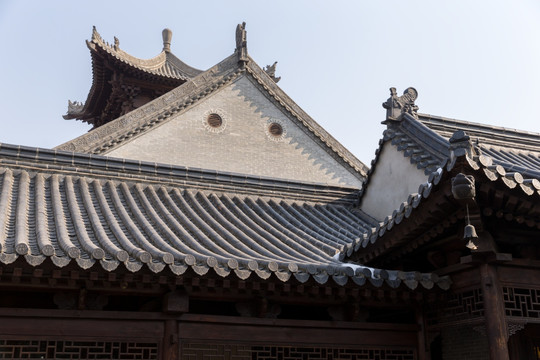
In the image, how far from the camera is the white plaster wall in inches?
391

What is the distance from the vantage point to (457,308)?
680 cm

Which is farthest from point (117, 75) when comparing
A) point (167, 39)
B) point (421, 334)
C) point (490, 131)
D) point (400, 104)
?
point (421, 334)

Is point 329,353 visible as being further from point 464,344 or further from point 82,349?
point 82,349

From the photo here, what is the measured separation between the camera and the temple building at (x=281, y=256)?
19.1ft

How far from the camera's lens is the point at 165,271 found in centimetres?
577

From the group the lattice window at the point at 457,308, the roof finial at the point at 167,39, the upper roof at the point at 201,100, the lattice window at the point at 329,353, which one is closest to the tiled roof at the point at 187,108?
the upper roof at the point at 201,100

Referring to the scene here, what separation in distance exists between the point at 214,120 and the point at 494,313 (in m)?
12.9

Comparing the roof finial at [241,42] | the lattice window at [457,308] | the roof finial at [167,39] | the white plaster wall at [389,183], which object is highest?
the roof finial at [167,39]

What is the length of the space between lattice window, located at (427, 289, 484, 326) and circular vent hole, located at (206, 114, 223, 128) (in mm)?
11707

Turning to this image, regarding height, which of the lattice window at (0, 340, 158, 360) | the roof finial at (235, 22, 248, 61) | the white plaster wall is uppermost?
the roof finial at (235, 22, 248, 61)

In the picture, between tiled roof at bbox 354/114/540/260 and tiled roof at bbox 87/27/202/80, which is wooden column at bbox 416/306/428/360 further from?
tiled roof at bbox 87/27/202/80

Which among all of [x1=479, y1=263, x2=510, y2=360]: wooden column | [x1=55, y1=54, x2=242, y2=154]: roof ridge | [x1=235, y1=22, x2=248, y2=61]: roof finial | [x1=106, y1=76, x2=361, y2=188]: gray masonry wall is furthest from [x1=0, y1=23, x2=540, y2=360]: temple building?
[x1=235, y1=22, x2=248, y2=61]: roof finial

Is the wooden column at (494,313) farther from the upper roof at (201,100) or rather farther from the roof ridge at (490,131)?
the upper roof at (201,100)

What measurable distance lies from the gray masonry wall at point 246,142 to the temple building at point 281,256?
266 inches
